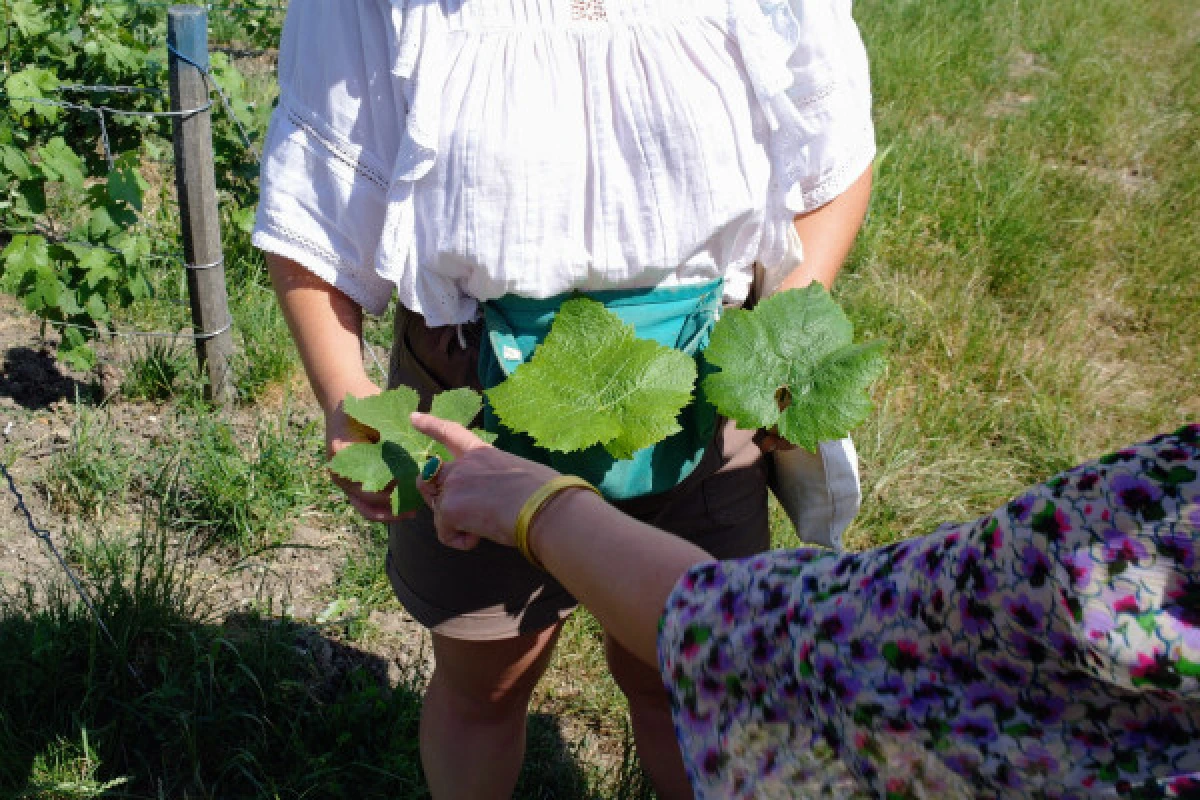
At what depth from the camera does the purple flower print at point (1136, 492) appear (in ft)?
2.31

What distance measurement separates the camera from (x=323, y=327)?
1388 millimetres

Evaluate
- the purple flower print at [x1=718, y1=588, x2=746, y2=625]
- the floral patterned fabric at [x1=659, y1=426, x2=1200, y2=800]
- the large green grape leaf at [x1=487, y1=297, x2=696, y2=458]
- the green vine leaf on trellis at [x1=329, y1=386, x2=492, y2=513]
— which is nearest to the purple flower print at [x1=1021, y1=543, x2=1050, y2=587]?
the floral patterned fabric at [x1=659, y1=426, x2=1200, y2=800]

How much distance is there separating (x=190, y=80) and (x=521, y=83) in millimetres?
1700

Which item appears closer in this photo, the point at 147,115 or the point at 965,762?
the point at 965,762

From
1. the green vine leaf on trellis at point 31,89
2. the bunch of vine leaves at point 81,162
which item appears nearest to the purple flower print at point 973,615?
the bunch of vine leaves at point 81,162

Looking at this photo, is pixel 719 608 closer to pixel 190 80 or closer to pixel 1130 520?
pixel 1130 520

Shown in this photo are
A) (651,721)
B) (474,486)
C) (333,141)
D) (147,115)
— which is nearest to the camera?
(474,486)

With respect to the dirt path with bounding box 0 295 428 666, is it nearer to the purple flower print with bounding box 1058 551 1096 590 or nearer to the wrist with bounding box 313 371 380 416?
the wrist with bounding box 313 371 380 416

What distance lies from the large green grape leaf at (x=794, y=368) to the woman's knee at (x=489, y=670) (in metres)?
0.47

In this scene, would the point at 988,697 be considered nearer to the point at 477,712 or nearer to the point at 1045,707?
the point at 1045,707

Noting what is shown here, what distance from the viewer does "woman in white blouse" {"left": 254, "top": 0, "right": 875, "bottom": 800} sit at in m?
1.23

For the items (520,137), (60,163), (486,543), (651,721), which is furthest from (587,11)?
(60,163)

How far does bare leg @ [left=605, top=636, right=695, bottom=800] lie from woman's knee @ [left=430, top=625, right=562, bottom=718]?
0.11 metres

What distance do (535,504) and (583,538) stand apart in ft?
0.22
